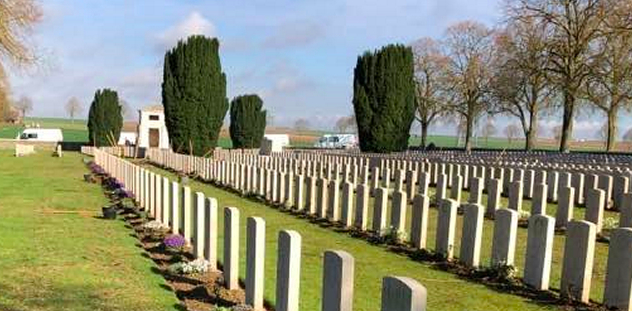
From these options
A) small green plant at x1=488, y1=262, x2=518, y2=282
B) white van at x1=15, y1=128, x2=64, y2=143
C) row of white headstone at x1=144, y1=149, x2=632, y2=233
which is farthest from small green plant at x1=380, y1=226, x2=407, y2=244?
white van at x1=15, y1=128, x2=64, y2=143

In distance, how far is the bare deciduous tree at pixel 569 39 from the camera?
118ft

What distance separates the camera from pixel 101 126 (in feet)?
174

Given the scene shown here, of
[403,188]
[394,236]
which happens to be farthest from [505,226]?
[403,188]

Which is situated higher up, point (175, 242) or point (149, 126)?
point (149, 126)

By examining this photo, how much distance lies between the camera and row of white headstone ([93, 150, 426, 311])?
2.93 metres

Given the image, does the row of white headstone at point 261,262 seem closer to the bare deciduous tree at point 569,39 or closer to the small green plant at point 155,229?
the small green plant at point 155,229

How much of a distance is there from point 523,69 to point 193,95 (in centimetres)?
2055

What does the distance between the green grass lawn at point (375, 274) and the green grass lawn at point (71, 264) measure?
1.21 metres

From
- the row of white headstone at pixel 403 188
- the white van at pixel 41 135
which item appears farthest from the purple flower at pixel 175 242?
the white van at pixel 41 135

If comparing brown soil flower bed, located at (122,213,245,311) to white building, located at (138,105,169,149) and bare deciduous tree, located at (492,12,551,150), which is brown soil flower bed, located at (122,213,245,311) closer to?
bare deciduous tree, located at (492,12,551,150)

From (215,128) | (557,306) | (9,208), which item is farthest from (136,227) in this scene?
(215,128)

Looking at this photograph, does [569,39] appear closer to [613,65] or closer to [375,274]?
[613,65]

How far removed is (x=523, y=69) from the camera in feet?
126

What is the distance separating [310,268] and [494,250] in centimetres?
214
